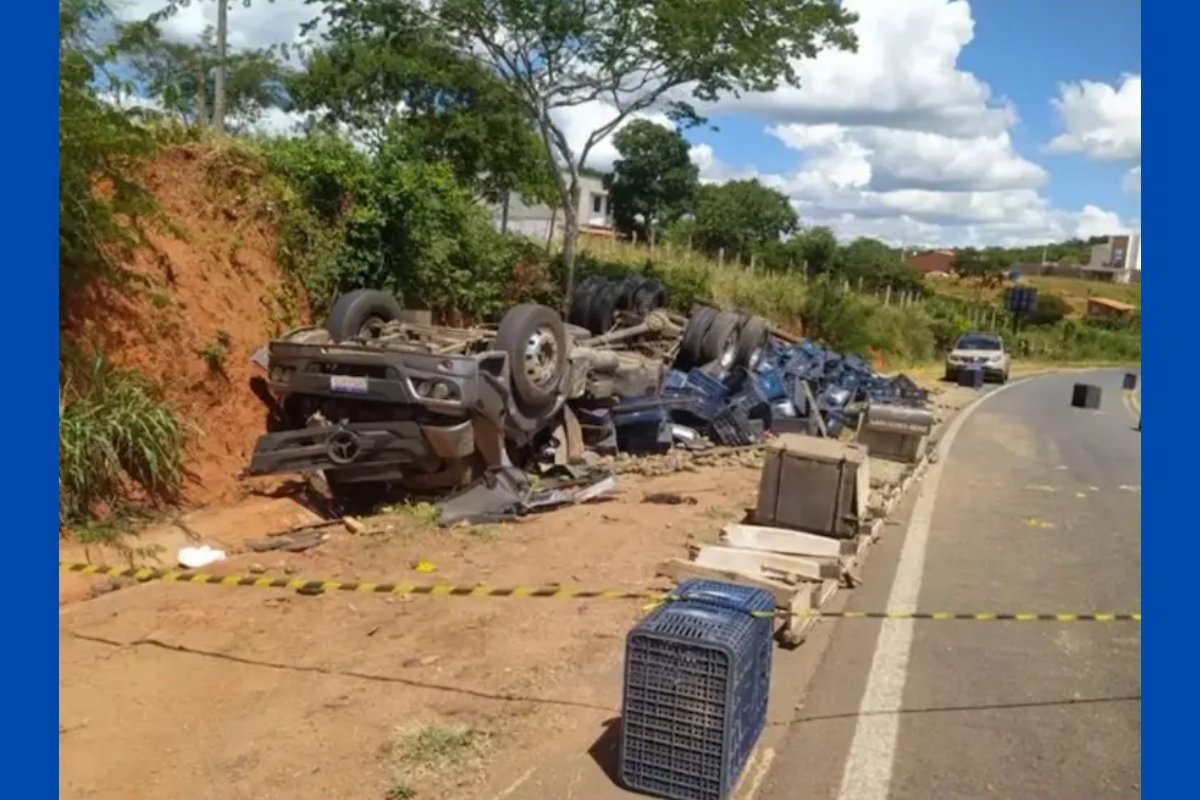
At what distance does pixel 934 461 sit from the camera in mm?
14094

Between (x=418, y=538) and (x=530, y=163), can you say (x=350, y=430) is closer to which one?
(x=418, y=538)

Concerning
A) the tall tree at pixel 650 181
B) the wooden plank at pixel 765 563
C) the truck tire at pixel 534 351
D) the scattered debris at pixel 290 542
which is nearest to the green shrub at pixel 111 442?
the scattered debris at pixel 290 542

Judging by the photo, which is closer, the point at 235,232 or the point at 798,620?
the point at 798,620

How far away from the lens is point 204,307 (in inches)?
383

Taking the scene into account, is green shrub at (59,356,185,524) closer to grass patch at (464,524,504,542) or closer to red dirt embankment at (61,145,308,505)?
red dirt embankment at (61,145,308,505)

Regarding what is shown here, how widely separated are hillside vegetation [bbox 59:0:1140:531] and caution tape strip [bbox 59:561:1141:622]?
2.46 ft

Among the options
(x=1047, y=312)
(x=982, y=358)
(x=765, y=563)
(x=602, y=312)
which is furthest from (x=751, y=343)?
(x=1047, y=312)

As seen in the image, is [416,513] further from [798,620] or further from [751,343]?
[751,343]

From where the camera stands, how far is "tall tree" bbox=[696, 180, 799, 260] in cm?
5456

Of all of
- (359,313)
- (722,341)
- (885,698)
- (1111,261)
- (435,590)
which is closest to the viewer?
(885,698)

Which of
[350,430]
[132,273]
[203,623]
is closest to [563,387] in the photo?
[350,430]

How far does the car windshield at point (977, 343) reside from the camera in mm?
34031

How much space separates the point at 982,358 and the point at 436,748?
3139 centimetres

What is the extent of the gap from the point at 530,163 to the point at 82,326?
15.5 metres
